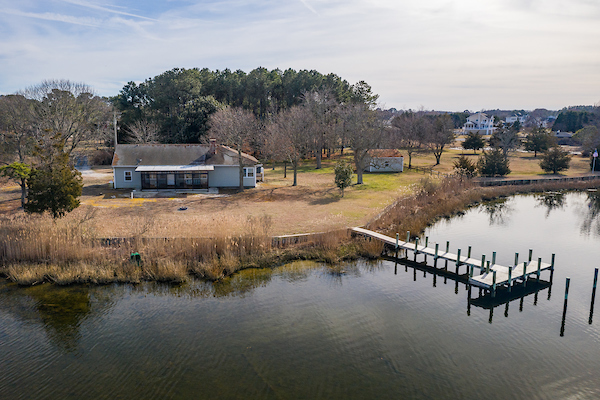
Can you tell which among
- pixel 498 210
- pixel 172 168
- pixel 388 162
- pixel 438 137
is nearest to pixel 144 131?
pixel 172 168

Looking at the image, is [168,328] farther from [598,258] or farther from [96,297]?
[598,258]

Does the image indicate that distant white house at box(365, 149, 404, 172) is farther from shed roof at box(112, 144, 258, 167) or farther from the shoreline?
the shoreline

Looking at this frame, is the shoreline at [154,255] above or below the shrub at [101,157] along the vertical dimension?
below

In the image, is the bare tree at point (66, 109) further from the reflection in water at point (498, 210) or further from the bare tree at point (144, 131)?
the reflection in water at point (498, 210)

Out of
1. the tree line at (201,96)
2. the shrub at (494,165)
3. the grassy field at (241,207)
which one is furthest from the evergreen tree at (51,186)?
the shrub at (494,165)

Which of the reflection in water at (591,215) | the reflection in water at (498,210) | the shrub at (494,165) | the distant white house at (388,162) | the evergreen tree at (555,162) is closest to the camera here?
the reflection in water at (591,215)

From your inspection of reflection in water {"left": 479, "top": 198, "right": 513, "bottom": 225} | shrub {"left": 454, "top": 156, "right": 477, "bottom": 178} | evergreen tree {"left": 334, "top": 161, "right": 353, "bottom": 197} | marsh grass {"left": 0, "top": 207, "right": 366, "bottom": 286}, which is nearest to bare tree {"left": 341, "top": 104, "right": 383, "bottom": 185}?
evergreen tree {"left": 334, "top": 161, "right": 353, "bottom": 197}

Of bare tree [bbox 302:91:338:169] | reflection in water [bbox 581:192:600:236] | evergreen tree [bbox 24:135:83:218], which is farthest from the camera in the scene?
bare tree [bbox 302:91:338:169]
